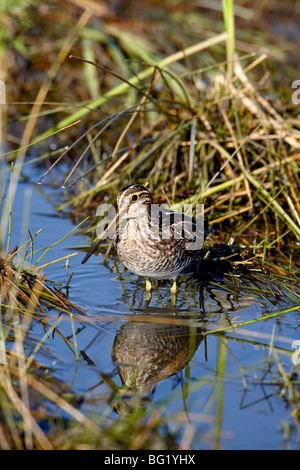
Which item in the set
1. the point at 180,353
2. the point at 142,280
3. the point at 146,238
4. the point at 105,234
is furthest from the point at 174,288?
the point at 180,353

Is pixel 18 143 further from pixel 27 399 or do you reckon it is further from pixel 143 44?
pixel 27 399

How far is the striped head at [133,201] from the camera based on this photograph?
4082 millimetres

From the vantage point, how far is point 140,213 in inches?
164

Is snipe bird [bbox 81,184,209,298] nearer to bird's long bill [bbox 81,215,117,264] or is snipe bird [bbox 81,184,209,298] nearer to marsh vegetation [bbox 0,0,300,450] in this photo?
bird's long bill [bbox 81,215,117,264]

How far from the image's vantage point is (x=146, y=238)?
4.13 m

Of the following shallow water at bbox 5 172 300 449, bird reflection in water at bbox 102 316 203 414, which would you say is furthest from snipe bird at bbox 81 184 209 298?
bird reflection in water at bbox 102 316 203 414

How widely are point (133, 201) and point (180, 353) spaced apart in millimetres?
1123

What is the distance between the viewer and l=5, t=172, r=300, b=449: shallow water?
2867mm

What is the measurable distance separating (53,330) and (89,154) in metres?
3.24

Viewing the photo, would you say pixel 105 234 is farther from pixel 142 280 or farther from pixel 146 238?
pixel 142 280

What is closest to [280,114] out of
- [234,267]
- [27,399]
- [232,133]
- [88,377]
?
[232,133]

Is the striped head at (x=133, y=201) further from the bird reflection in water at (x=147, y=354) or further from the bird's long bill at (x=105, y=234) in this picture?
the bird reflection in water at (x=147, y=354)

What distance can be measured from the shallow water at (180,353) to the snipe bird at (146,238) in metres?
0.21
